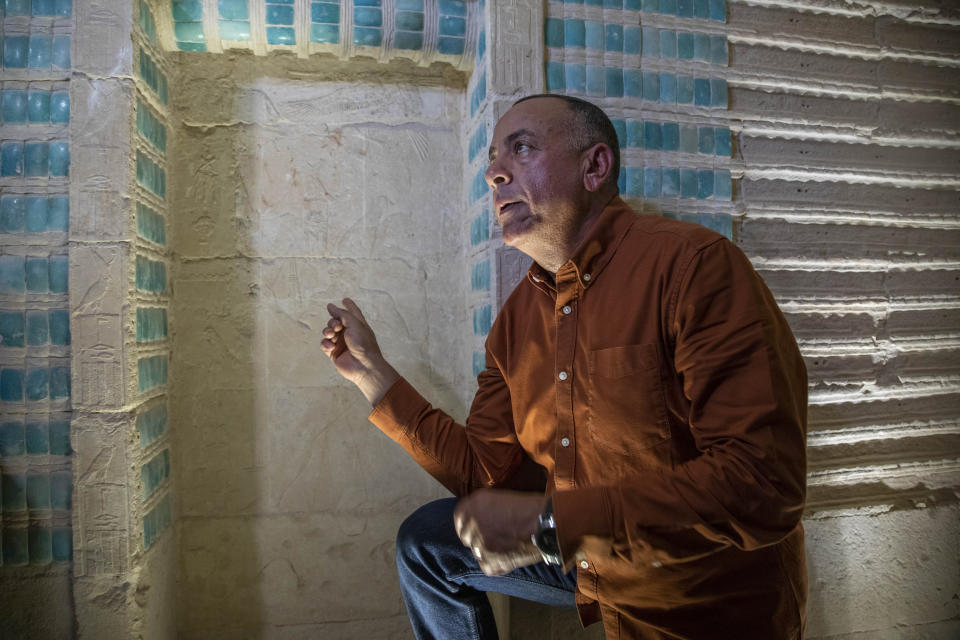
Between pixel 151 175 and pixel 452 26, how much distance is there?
1185 mm

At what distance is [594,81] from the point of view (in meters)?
1.95

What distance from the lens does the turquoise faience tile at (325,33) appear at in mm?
2051

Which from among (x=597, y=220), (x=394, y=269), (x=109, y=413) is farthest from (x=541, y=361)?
(x=109, y=413)

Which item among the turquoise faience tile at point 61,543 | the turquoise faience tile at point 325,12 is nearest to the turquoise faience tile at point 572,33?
the turquoise faience tile at point 325,12

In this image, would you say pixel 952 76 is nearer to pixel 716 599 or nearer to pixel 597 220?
pixel 597 220

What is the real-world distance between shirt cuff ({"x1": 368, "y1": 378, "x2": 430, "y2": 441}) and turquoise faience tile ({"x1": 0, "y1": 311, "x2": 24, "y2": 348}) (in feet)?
3.68

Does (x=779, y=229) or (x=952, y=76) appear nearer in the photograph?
(x=779, y=229)

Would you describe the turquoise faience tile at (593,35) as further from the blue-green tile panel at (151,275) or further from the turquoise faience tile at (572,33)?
the blue-green tile panel at (151,275)

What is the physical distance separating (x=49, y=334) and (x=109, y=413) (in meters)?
0.31

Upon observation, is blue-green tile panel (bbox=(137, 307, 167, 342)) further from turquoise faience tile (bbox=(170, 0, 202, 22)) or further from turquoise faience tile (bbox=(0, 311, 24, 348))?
turquoise faience tile (bbox=(170, 0, 202, 22))

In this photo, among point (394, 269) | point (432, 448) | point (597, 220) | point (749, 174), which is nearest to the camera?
point (597, 220)

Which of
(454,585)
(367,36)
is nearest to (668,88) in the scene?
(367,36)

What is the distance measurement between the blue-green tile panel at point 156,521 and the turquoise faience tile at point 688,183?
210 cm

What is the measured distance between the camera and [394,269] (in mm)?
2264
